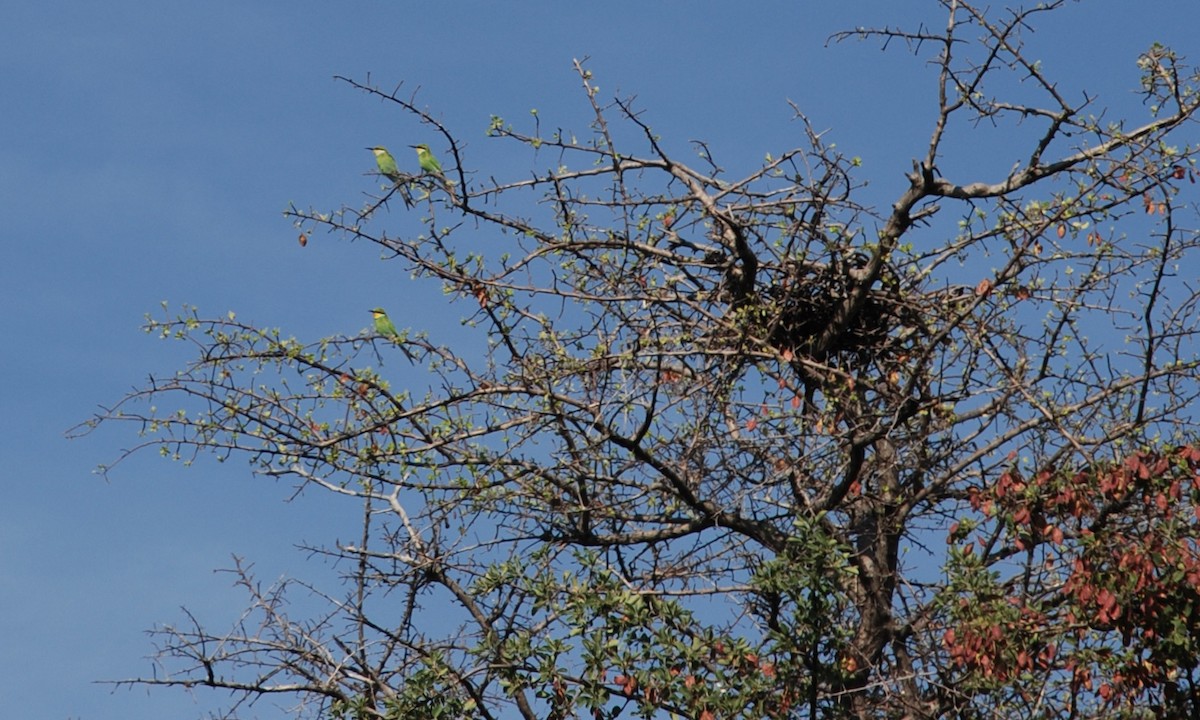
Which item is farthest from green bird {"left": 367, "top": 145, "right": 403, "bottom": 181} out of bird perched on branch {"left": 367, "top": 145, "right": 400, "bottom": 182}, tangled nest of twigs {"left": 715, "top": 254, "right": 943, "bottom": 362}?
tangled nest of twigs {"left": 715, "top": 254, "right": 943, "bottom": 362}

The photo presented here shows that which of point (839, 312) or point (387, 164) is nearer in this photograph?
point (839, 312)

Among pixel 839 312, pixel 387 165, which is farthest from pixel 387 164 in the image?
pixel 839 312

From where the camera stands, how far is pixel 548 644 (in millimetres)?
8133

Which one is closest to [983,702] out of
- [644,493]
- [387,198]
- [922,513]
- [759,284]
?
[922,513]

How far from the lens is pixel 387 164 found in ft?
35.8

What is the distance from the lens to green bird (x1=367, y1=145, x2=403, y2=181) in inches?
375

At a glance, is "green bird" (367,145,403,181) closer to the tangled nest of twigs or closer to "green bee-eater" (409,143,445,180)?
"green bee-eater" (409,143,445,180)

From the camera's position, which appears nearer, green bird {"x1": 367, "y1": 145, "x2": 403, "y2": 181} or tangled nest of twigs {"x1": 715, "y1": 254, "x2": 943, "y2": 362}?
green bird {"x1": 367, "y1": 145, "x2": 403, "y2": 181}

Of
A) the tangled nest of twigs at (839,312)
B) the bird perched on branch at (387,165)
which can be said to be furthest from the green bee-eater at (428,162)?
the tangled nest of twigs at (839,312)

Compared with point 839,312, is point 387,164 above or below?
above

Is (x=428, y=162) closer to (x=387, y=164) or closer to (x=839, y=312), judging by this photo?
(x=387, y=164)

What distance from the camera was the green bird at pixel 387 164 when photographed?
9.53m

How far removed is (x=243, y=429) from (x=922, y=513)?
4059mm

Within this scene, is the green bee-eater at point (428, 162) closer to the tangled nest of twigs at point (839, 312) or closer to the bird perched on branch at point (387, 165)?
the bird perched on branch at point (387, 165)
